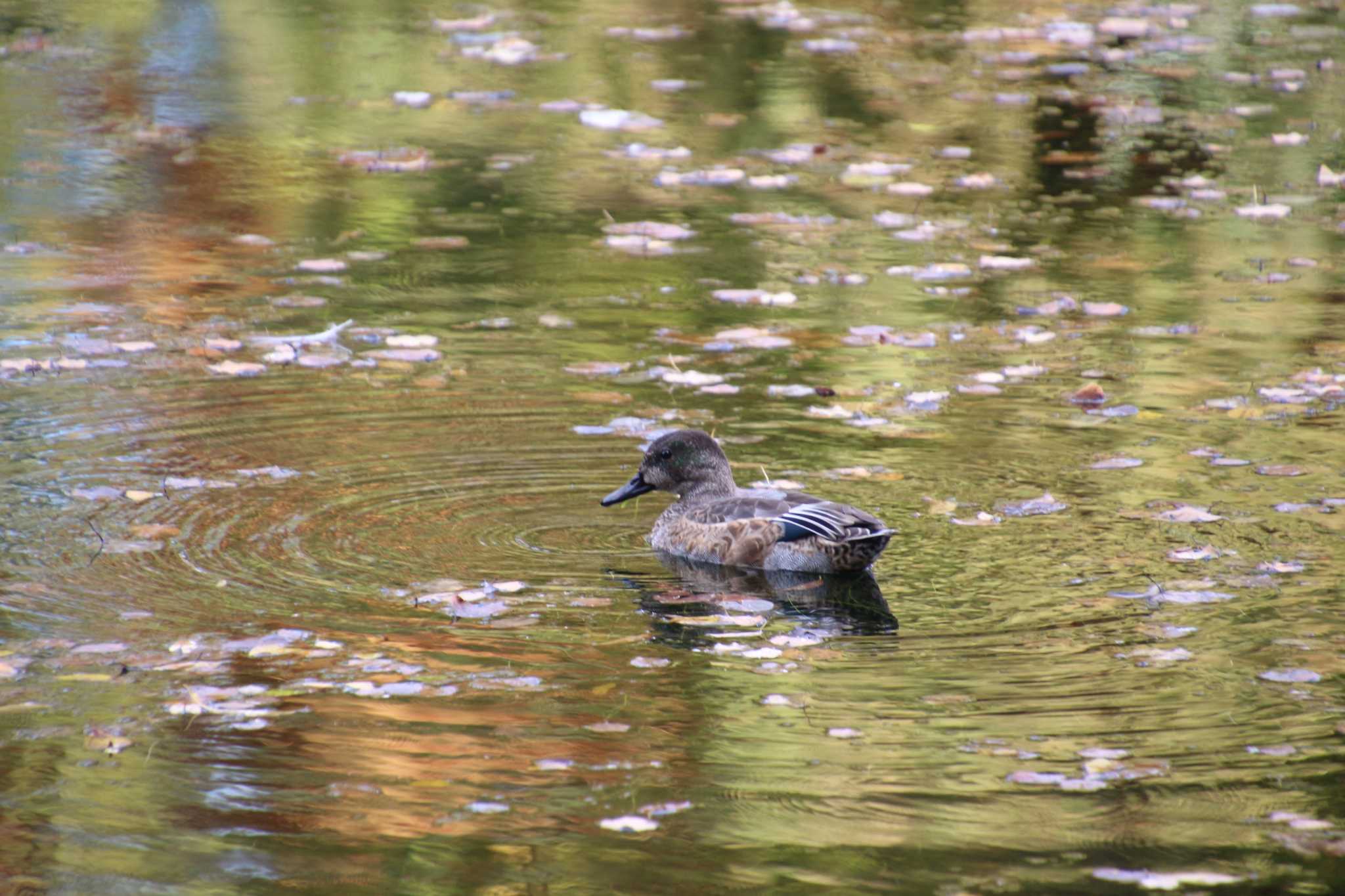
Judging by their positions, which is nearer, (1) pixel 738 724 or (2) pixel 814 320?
(1) pixel 738 724

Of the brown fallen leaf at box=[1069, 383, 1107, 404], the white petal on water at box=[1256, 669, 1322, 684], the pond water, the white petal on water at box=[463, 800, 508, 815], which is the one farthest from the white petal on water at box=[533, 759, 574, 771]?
the brown fallen leaf at box=[1069, 383, 1107, 404]

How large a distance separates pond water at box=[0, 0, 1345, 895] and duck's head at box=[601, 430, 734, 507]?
267 mm

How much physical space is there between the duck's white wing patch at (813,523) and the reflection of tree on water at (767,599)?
0.21 m

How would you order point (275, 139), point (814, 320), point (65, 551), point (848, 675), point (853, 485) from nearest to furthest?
point (848, 675)
point (65, 551)
point (853, 485)
point (814, 320)
point (275, 139)

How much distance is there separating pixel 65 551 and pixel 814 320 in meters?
4.76

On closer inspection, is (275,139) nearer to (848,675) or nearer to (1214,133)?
(1214,133)

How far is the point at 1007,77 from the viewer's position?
1789 cm

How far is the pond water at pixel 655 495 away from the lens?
5559 millimetres

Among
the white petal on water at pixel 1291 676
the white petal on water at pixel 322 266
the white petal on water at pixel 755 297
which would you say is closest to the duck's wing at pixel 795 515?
the white petal on water at pixel 1291 676

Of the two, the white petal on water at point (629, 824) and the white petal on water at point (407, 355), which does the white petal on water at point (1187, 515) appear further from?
the white petal on water at point (407, 355)

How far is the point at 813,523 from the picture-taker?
773cm

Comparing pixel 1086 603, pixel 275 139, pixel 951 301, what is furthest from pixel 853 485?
pixel 275 139

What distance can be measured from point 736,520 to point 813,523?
46 cm

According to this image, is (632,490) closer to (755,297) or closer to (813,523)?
(813,523)
